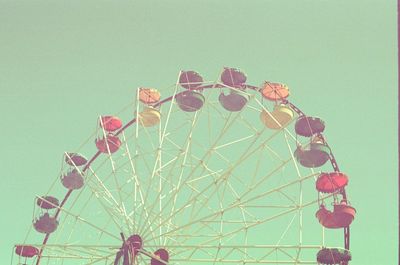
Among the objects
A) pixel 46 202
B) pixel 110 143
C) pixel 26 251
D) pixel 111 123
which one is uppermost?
pixel 111 123

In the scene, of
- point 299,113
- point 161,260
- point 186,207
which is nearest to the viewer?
point 161,260

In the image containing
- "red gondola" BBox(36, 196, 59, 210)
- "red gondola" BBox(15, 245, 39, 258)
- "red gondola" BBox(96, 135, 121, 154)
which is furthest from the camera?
"red gondola" BBox(96, 135, 121, 154)

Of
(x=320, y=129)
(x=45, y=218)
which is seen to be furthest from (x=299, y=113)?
(x=45, y=218)

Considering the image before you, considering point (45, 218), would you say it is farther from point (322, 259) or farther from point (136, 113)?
point (322, 259)

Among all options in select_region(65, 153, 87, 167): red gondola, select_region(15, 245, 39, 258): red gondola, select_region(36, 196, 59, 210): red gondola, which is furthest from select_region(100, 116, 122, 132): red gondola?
select_region(15, 245, 39, 258): red gondola

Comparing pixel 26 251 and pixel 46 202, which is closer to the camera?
pixel 46 202

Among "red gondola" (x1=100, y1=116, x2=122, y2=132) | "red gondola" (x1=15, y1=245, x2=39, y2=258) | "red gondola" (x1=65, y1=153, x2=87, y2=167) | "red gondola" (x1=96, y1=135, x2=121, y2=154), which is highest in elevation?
"red gondola" (x1=100, y1=116, x2=122, y2=132)

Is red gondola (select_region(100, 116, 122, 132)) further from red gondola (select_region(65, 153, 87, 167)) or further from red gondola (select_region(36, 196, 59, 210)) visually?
red gondola (select_region(36, 196, 59, 210))

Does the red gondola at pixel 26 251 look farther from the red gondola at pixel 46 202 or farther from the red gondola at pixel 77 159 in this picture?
the red gondola at pixel 77 159

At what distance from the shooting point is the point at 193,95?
17.5 m

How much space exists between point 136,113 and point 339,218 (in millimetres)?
5586

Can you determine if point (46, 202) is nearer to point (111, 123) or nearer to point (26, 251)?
point (26, 251)

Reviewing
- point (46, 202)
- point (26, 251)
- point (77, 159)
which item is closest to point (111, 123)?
point (77, 159)

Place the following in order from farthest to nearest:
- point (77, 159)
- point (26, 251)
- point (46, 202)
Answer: point (77, 159) → point (26, 251) → point (46, 202)
